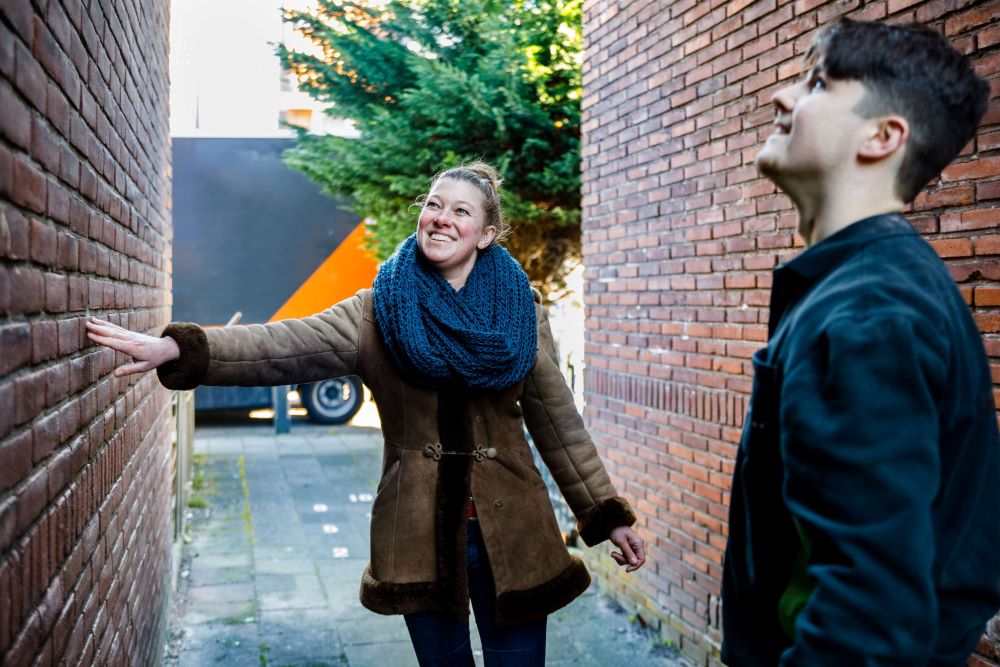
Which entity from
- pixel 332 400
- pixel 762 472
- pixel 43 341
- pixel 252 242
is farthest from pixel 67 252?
pixel 332 400

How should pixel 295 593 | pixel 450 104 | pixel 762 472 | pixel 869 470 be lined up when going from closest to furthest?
pixel 869 470 → pixel 762 472 → pixel 295 593 → pixel 450 104

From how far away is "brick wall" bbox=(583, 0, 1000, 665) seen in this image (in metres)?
4.03

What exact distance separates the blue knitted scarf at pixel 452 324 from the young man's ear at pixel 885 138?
1363 mm

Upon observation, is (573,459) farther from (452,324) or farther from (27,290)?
(27,290)

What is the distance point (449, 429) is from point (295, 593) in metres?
3.36

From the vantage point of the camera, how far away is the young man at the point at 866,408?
1.26 m

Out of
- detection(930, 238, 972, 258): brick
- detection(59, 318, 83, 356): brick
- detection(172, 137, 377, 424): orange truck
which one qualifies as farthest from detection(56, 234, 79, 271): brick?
detection(172, 137, 377, 424): orange truck

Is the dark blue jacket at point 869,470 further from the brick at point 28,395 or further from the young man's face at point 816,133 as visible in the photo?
the brick at point 28,395

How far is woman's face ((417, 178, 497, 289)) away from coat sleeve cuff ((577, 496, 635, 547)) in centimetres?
85

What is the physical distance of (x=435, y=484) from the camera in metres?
2.67

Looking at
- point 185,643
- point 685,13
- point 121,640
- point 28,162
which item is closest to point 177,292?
point 185,643

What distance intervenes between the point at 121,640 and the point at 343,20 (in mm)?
8985

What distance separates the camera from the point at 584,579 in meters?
2.86

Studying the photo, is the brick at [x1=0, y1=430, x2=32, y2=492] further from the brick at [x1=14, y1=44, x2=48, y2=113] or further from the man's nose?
the man's nose
